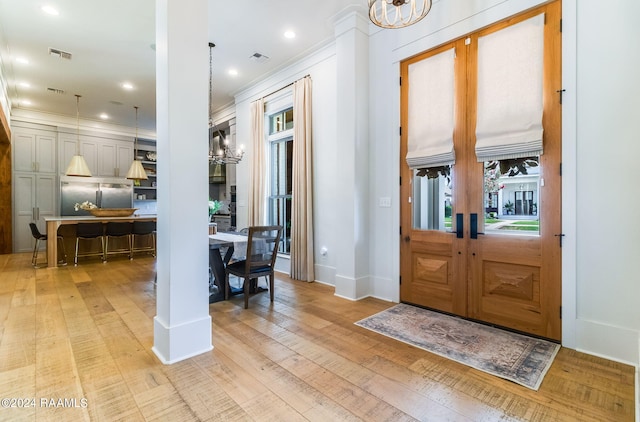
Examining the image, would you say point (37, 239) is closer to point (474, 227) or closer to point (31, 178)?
point (31, 178)

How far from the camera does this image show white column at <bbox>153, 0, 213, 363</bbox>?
86.2 inches

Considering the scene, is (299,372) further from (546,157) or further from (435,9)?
(435,9)

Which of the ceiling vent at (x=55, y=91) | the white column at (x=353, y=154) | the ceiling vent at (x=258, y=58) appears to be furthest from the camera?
the ceiling vent at (x=55, y=91)

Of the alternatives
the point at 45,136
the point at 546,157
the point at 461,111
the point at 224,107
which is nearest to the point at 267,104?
the point at 224,107

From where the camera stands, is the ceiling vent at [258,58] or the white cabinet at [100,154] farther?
the white cabinet at [100,154]

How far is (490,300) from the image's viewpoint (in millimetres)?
2926

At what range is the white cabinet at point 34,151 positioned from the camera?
7420 mm

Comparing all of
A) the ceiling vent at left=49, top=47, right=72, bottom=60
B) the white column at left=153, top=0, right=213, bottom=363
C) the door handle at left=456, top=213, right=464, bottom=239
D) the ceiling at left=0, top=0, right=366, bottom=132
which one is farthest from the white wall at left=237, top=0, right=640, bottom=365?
the ceiling vent at left=49, top=47, right=72, bottom=60

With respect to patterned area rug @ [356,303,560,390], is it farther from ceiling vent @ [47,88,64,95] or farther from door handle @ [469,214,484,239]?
ceiling vent @ [47,88,64,95]

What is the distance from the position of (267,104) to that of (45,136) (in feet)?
21.6

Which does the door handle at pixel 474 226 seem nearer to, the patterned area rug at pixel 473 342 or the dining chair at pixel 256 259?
the patterned area rug at pixel 473 342

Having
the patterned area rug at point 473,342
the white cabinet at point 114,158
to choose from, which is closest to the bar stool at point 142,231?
the white cabinet at point 114,158

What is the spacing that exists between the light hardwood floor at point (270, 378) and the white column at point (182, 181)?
0.98ft

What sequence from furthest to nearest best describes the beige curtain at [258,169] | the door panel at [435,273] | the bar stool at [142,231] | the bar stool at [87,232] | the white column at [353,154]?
the bar stool at [142,231] < the bar stool at [87,232] < the beige curtain at [258,169] < the white column at [353,154] < the door panel at [435,273]
